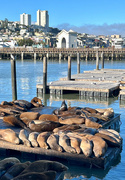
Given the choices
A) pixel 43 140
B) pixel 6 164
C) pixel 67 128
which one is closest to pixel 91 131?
pixel 67 128

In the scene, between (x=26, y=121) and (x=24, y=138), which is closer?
(x=24, y=138)

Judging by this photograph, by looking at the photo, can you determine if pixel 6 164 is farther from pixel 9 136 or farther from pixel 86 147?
pixel 86 147

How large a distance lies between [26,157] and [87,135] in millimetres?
1643

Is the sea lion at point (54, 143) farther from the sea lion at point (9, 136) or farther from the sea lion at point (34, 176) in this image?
the sea lion at point (34, 176)

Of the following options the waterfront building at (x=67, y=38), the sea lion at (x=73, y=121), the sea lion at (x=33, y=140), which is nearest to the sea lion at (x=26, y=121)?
the sea lion at (x=73, y=121)

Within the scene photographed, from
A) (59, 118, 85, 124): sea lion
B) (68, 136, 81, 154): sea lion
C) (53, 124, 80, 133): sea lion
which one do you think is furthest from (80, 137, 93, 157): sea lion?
(59, 118, 85, 124): sea lion

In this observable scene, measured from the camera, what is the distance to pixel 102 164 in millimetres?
7094

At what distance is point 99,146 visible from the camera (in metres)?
7.12

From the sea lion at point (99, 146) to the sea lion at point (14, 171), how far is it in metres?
1.79

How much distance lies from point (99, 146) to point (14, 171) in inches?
87.2

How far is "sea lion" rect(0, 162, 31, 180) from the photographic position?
5633 millimetres

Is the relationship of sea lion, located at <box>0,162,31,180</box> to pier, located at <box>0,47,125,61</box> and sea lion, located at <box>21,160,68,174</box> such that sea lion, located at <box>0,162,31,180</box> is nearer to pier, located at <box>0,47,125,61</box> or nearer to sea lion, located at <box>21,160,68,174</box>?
sea lion, located at <box>21,160,68,174</box>

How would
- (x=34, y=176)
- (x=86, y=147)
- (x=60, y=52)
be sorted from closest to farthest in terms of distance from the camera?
1. (x=34, y=176)
2. (x=86, y=147)
3. (x=60, y=52)

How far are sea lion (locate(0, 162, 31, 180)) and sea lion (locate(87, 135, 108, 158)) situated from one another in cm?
179
